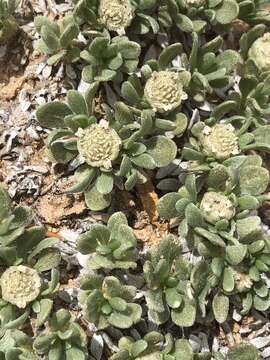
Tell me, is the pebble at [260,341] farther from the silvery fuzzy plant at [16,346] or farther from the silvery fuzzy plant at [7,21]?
the silvery fuzzy plant at [7,21]

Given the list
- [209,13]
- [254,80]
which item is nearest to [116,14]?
[209,13]

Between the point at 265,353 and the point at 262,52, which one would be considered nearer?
the point at 265,353

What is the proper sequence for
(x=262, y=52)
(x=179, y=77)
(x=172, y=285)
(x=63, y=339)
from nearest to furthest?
(x=63, y=339)
(x=172, y=285)
(x=179, y=77)
(x=262, y=52)

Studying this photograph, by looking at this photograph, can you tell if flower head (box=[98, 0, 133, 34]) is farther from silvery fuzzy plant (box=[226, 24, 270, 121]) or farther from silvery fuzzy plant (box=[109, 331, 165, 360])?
silvery fuzzy plant (box=[109, 331, 165, 360])

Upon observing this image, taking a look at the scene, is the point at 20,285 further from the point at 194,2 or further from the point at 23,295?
the point at 194,2

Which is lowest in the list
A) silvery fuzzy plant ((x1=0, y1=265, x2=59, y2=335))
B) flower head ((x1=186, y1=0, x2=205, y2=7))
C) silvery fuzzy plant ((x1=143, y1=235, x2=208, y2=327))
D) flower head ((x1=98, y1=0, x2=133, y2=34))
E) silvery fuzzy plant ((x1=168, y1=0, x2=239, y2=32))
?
silvery fuzzy plant ((x1=143, y1=235, x2=208, y2=327))

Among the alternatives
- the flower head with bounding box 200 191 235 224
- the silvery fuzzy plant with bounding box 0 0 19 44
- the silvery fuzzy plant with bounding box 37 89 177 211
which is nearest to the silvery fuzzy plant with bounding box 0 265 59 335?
the silvery fuzzy plant with bounding box 37 89 177 211
